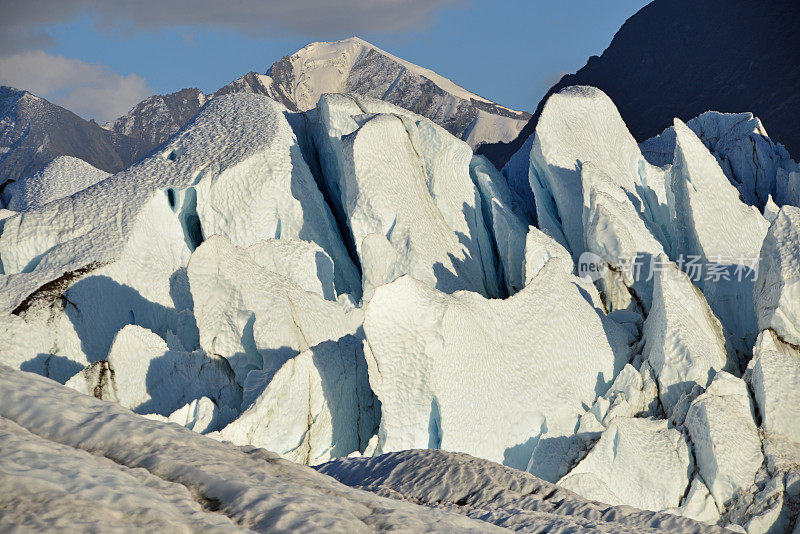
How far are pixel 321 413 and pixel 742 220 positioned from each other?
8.84 m

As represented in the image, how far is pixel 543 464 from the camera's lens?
8.78 m

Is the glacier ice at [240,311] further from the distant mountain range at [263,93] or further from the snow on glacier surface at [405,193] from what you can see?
the distant mountain range at [263,93]

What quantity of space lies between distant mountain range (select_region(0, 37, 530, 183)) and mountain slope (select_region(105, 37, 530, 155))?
10cm

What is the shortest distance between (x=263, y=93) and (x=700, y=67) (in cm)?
3879

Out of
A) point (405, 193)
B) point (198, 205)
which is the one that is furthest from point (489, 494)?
point (198, 205)

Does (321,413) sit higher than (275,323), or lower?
lower

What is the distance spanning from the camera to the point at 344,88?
77.2 meters

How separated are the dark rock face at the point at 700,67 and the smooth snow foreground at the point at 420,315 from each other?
23.5 m

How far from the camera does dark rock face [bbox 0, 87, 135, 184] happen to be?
63.7 meters

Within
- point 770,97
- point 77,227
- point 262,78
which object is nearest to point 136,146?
point 262,78

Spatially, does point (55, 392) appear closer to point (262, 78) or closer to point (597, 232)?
point (597, 232)

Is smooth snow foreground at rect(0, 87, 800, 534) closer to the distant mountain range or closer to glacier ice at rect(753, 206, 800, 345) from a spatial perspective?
glacier ice at rect(753, 206, 800, 345)

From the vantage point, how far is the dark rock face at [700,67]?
40.6 metres

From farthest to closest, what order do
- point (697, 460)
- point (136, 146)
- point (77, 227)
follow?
point (136, 146) → point (77, 227) → point (697, 460)
